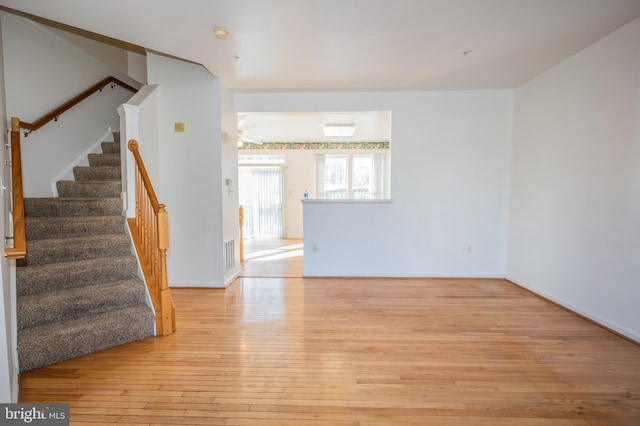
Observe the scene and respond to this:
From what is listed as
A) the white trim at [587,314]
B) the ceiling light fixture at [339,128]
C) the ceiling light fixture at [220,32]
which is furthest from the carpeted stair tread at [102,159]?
the white trim at [587,314]

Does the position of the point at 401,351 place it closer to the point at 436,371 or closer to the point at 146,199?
the point at 436,371

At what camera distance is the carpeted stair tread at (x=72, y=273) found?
2268 mm

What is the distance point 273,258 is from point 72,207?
3166 millimetres

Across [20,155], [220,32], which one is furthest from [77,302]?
[220,32]

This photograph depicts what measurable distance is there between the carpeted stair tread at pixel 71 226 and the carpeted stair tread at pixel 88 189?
53 cm

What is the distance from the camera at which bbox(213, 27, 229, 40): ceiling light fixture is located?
7.82 feet

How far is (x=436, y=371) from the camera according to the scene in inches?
78.2

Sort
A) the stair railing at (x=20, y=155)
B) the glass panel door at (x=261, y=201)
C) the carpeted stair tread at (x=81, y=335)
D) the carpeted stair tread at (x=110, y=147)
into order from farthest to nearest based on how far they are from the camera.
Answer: the glass panel door at (x=261, y=201)
the carpeted stair tread at (x=110, y=147)
the carpeted stair tread at (x=81, y=335)
the stair railing at (x=20, y=155)

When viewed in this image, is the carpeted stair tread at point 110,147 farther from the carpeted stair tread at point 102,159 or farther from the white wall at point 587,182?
the white wall at point 587,182

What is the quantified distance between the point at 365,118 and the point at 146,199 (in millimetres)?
3755

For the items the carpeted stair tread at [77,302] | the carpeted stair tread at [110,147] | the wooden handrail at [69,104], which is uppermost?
the wooden handrail at [69,104]

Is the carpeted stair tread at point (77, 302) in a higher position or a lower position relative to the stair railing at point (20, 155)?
lower

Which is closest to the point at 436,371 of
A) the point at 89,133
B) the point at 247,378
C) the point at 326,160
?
the point at 247,378

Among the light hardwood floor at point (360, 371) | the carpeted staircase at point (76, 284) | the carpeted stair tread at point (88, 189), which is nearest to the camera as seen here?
the light hardwood floor at point (360, 371)
